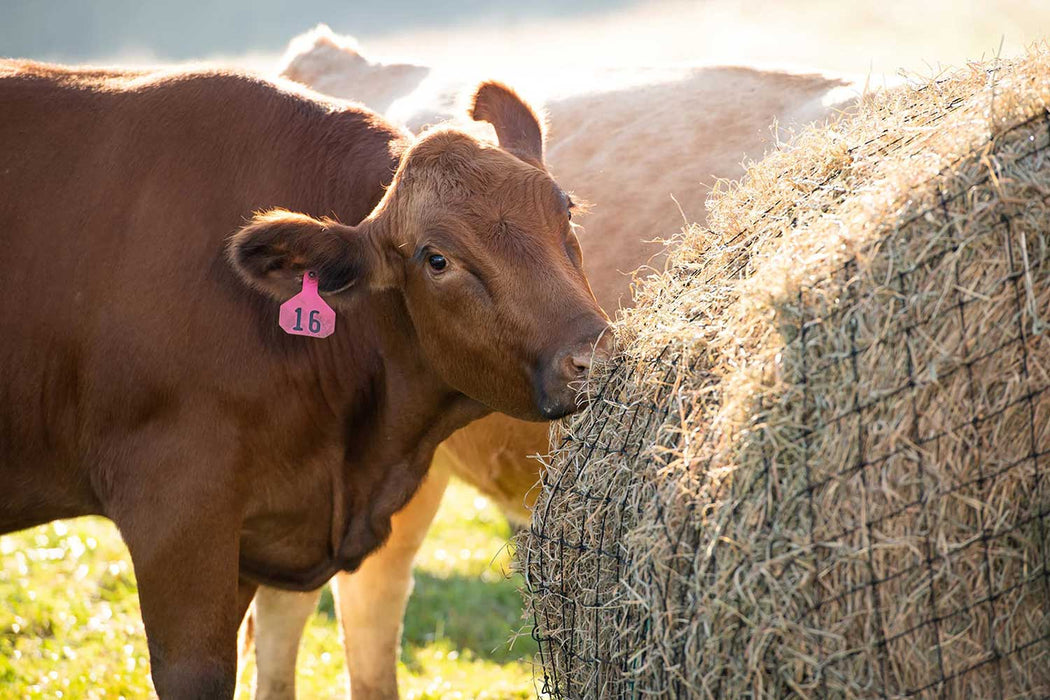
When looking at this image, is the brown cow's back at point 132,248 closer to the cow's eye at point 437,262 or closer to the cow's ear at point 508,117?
the cow's ear at point 508,117

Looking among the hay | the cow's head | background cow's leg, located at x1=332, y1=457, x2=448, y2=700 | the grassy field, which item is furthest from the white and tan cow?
the hay

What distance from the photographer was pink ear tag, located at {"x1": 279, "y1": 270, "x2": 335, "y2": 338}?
11.7 ft

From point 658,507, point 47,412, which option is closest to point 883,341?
point 658,507

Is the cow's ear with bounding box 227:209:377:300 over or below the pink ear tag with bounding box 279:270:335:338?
over

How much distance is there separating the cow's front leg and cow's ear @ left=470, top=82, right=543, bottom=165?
157cm

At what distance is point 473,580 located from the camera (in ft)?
23.5

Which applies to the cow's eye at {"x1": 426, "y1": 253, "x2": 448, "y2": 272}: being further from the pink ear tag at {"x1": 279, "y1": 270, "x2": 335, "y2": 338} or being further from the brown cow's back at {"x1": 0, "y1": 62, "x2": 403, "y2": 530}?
the brown cow's back at {"x1": 0, "y1": 62, "x2": 403, "y2": 530}

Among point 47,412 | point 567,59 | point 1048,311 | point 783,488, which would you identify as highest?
point 567,59

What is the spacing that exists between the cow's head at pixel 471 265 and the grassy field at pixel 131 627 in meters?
1.55

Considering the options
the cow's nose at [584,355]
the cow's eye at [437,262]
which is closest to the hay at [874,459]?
the cow's nose at [584,355]

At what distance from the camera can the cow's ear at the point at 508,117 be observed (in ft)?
13.4

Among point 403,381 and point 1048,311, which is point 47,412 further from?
point 1048,311

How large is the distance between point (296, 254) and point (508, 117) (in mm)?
1122

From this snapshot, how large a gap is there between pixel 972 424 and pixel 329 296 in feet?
6.63
